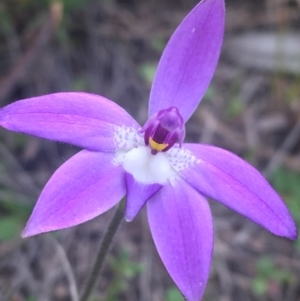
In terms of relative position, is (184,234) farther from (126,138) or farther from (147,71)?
(147,71)

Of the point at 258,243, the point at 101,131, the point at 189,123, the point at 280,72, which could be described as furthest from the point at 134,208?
the point at 280,72

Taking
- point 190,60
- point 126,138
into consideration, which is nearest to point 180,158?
point 126,138

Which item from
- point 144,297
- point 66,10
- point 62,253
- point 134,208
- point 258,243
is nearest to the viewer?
point 134,208

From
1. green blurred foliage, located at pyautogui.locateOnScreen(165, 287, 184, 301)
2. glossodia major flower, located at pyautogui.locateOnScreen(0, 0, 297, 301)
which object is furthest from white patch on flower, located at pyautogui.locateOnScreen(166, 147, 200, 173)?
green blurred foliage, located at pyautogui.locateOnScreen(165, 287, 184, 301)

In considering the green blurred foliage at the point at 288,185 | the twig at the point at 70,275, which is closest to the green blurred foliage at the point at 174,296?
the twig at the point at 70,275

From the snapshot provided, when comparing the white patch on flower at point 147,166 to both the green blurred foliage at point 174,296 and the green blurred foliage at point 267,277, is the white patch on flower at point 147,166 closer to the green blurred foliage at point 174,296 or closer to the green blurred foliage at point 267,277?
the green blurred foliage at point 174,296

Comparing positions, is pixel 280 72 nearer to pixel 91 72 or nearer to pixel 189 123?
pixel 189 123
